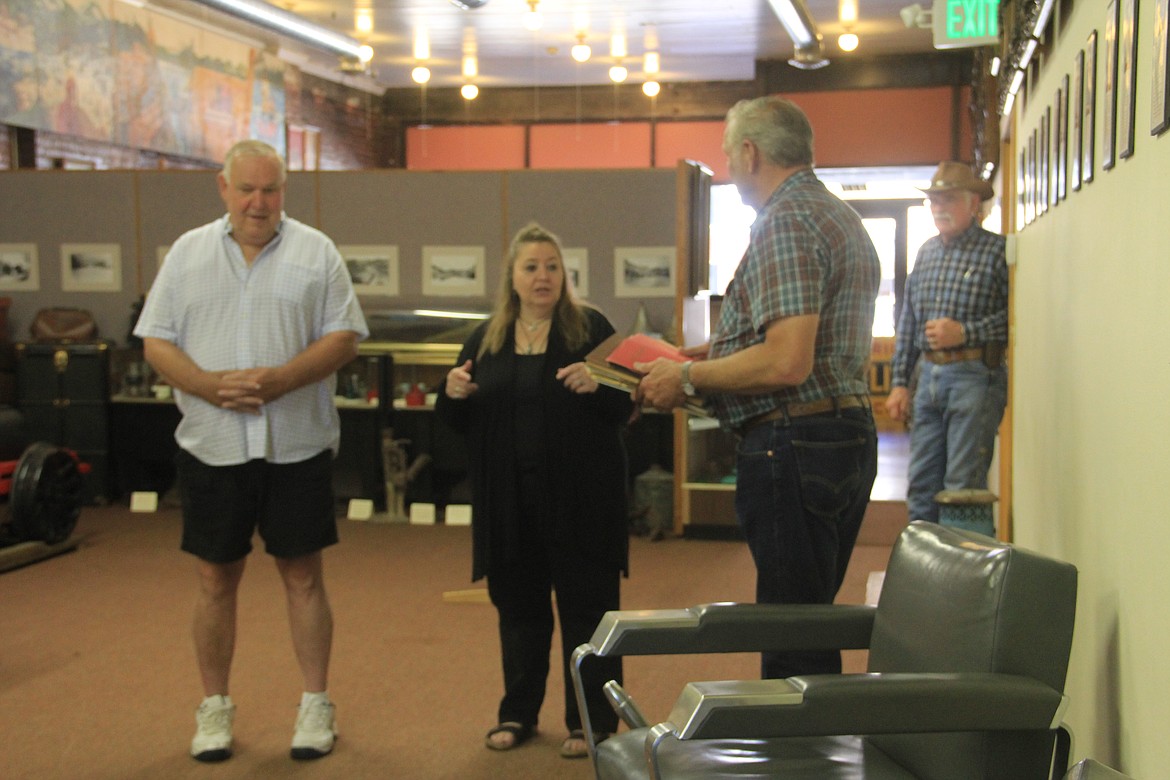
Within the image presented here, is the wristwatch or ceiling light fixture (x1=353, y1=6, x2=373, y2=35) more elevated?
ceiling light fixture (x1=353, y1=6, x2=373, y2=35)

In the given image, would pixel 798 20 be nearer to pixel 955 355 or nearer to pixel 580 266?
pixel 580 266

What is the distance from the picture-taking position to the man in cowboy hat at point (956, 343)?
4.70 meters

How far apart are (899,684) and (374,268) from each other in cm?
681

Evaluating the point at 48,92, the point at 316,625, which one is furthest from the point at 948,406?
the point at 48,92

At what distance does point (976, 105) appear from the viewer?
1069 centimetres

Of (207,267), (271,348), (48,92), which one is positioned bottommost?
(271,348)

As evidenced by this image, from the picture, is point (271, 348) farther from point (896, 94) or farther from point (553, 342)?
point (896, 94)

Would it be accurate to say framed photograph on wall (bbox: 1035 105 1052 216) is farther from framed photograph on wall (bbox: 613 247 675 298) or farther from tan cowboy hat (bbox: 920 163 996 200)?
framed photograph on wall (bbox: 613 247 675 298)

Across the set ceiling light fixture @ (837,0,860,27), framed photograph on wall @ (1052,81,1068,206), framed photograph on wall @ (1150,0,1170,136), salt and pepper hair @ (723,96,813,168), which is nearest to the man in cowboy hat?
framed photograph on wall @ (1052,81,1068,206)

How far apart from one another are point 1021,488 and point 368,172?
16.0 feet

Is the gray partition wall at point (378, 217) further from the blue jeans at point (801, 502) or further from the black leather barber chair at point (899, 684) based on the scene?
the black leather barber chair at point (899, 684)

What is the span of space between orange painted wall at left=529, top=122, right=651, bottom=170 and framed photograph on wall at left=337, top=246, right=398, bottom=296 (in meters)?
6.84

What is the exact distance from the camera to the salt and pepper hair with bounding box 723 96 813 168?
8.32 ft

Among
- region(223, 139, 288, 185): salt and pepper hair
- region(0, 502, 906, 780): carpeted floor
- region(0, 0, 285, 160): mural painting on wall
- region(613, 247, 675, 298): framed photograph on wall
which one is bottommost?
region(0, 502, 906, 780): carpeted floor
